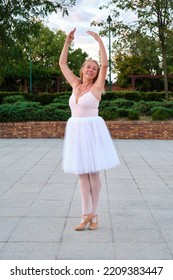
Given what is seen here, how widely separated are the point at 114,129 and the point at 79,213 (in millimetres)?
13009

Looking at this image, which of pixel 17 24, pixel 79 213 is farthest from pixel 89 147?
pixel 17 24

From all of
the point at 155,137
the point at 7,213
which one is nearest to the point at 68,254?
the point at 7,213

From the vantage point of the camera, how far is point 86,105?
5.23 meters

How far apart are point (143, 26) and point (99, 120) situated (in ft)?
64.1

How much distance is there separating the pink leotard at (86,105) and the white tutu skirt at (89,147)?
55 millimetres

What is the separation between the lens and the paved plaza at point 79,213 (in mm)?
4633

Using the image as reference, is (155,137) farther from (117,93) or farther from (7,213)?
(7,213)

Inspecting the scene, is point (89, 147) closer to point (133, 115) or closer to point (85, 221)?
point (85, 221)

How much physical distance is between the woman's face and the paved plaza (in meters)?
1.70

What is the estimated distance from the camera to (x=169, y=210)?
645 centimetres

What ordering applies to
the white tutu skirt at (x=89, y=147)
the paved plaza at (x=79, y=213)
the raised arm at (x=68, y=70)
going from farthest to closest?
the raised arm at (x=68, y=70), the white tutu skirt at (x=89, y=147), the paved plaza at (x=79, y=213)

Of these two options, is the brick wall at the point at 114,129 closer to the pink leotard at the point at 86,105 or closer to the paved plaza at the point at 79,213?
the paved plaza at the point at 79,213

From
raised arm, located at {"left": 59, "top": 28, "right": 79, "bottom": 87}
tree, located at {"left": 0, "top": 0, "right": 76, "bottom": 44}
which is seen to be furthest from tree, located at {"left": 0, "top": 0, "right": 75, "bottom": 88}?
raised arm, located at {"left": 59, "top": 28, "right": 79, "bottom": 87}

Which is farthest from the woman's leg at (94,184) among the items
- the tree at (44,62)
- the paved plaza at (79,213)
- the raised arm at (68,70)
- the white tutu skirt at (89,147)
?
the tree at (44,62)
